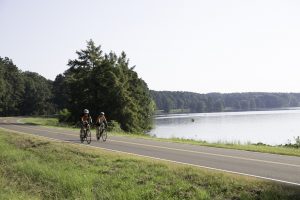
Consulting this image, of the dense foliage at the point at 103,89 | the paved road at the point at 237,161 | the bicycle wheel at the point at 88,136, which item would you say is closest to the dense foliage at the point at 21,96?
the dense foliage at the point at 103,89

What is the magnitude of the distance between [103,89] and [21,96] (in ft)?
247

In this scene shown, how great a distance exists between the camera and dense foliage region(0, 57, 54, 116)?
12000 centimetres

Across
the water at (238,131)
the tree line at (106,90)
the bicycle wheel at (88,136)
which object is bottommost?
the water at (238,131)

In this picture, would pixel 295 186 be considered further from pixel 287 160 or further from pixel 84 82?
pixel 84 82

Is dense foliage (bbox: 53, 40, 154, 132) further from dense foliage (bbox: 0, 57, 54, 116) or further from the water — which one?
dense foliage (bbox: 0, 57, 54, 116)

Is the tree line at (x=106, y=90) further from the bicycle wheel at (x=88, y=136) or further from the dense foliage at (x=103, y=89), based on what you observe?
the bicycle wheel at (x=88, y=136)

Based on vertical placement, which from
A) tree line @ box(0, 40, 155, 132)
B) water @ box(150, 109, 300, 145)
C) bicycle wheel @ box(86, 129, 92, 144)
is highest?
tree line @ box(0, 40, 155, 132)

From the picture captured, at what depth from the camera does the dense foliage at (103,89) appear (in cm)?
6019

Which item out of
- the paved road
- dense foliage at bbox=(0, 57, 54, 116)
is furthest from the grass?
dense foliage at bbox=(0, 57, 54, 116)

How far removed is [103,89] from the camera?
6231 cm

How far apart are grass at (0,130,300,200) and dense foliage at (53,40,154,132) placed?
40.2 metres

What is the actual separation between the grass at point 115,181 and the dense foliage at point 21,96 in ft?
341

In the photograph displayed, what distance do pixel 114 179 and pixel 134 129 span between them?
4806 centimetres

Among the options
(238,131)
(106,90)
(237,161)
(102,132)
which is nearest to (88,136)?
(102,132)
